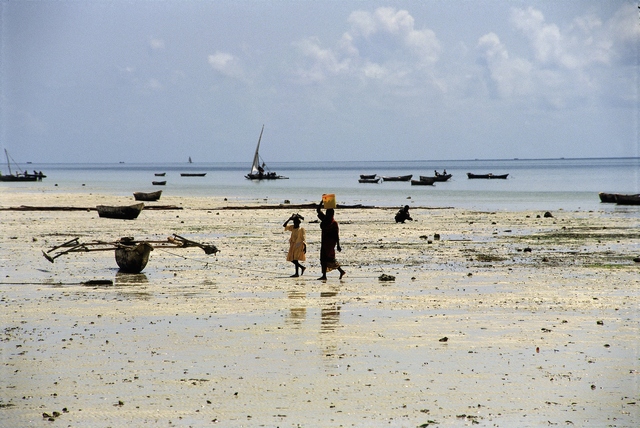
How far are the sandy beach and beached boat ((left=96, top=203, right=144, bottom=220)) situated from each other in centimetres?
1079

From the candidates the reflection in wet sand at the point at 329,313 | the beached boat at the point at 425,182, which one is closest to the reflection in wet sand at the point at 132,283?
the reflection in wet sand at the point at 329,313

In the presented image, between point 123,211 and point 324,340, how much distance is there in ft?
77.8

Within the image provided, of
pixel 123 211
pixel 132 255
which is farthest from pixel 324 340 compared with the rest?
pixel 123 211

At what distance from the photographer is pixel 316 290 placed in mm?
15156

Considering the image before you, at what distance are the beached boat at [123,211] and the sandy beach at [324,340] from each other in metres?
10.8

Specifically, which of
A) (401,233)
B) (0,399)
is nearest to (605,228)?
(401,233)

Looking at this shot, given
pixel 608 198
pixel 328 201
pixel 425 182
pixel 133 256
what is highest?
pixel 425 182

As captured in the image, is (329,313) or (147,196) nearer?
(329,313)

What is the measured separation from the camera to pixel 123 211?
33000 mm

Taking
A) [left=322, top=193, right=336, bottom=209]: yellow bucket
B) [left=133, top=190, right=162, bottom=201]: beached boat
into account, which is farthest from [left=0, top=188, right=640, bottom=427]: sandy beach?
[left=133, top=190, right=162, bottom=201]: beached boat

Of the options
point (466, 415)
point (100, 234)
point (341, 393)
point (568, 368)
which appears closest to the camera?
point (466, 415)

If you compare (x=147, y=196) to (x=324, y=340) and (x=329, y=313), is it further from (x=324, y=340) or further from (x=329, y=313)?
(x=324, y=340)

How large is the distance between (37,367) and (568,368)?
242 inches

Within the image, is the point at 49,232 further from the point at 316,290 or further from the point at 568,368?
the point at 568,368
